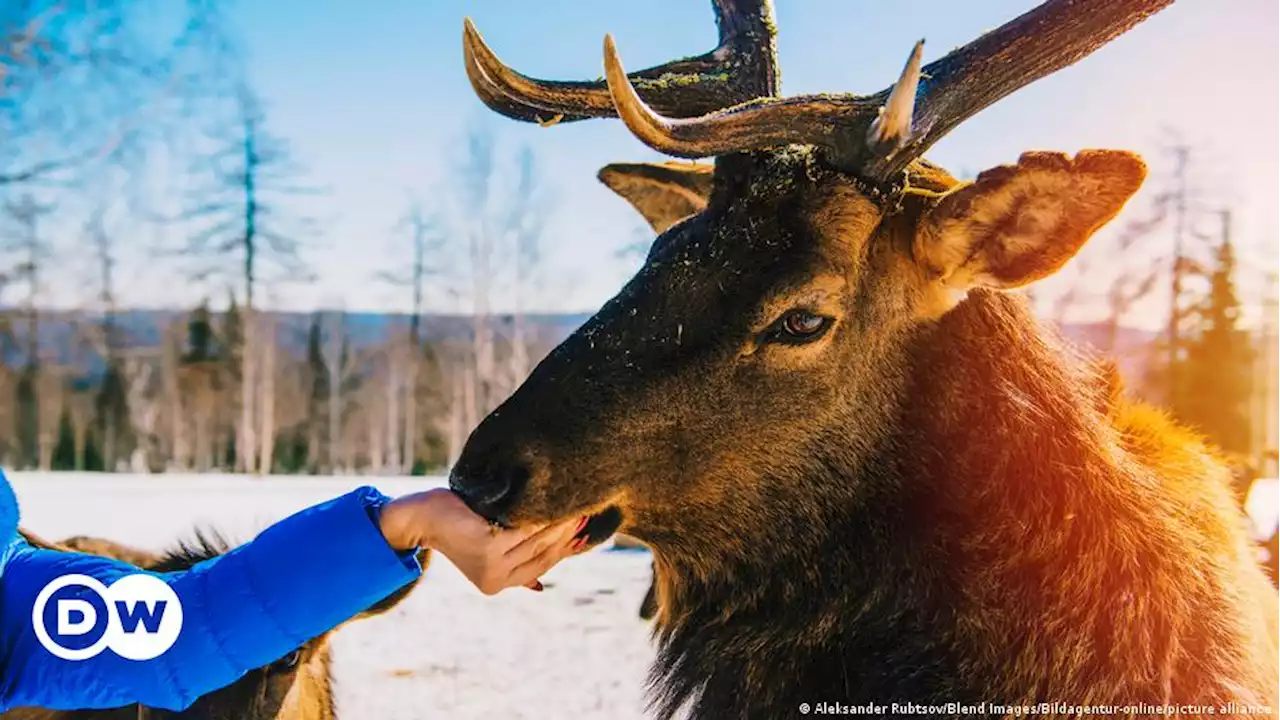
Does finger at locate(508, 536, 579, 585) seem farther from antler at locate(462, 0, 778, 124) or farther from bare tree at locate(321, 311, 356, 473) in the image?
bare tree at locate(321, 311, 356, 473)

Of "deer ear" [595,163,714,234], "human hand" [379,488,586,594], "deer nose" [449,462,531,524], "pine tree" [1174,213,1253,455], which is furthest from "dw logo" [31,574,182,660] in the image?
"pine tree" [1174,213,1253,455]

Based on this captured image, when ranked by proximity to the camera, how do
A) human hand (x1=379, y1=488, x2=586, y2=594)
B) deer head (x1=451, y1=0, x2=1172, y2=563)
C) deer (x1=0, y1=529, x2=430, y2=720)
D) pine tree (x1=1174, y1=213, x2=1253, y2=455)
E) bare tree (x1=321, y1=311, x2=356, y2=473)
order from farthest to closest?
1. bare tree (x1=321, y1=311, x2=356, y2=473)
2. pine tree (x1=1174, y1=213, x2=1253, y2=455)
3. deer (x1=0, y1=529, x2=430, y2=720)
4. deer head (x1=451, y1=0, x2=1172, y2=563)
5. human hand (x1=379, y1=488, x2=586, y2=594)

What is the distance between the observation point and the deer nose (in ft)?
7.67

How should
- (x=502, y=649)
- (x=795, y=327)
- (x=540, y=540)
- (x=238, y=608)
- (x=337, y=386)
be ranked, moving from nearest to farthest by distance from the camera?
(x=238, y=608)
(x=540, y=540)
(x=795, y=327)
(x=502, y=649)
(x=337, y=386)

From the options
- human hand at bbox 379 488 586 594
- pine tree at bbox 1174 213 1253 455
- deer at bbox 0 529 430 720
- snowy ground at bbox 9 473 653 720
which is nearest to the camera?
human hand at bbox 379 488 586 594

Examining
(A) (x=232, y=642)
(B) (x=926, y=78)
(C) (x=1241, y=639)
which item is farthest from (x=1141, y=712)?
(A) (x=232, y=642)

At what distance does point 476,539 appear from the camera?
2330 mm

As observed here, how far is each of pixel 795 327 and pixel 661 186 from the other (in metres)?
1.15

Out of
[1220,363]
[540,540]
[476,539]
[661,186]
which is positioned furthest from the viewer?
[1220,363]

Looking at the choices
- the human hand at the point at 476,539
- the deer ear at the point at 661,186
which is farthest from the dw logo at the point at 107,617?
the deer ear at the point at 661,186

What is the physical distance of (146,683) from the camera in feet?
7.07

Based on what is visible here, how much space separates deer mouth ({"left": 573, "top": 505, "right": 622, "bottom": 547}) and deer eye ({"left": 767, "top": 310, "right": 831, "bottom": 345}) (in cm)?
60

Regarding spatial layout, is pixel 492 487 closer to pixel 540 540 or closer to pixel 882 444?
pixel 540 540

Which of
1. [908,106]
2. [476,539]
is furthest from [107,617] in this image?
[908,106]
